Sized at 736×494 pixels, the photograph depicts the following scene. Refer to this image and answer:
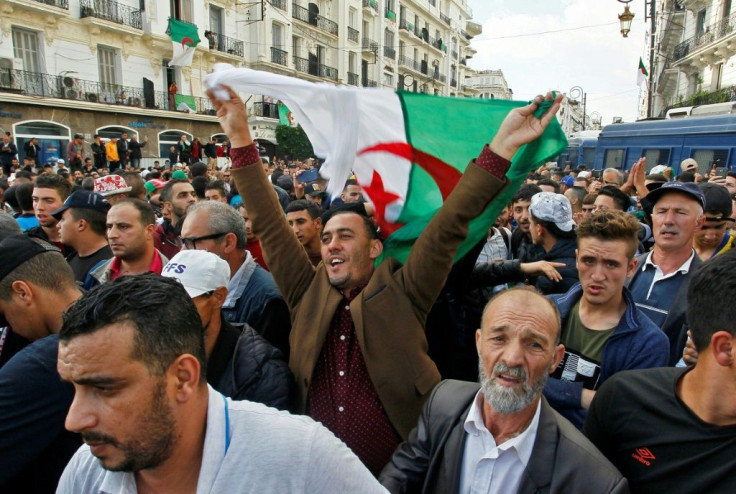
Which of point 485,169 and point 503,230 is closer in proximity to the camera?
point 485,169

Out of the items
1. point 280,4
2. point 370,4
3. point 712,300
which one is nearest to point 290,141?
point 280,4

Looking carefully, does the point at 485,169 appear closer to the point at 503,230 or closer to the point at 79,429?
the point at 79,429

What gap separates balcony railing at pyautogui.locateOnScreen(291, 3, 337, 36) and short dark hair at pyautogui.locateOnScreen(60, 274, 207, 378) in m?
35.5

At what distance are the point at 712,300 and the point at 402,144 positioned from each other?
5.32 ft

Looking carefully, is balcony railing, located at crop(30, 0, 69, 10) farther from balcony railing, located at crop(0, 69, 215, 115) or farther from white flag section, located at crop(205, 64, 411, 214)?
white flag section, located at crop(205, 64, 411, 214)

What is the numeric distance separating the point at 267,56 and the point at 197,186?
85.3ft

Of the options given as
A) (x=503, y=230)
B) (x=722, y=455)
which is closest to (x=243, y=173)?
(x=722, y=455)

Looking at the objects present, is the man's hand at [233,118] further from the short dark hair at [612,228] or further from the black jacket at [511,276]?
the short dark hair at [612,228]

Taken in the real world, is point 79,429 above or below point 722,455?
above

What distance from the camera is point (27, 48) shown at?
18969mm

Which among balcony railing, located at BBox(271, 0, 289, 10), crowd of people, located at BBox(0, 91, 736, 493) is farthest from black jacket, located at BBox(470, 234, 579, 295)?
balcony railing, located at BBox(271, 0, 289, 10)

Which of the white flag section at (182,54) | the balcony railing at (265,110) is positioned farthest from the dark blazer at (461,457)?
the balcony railing at (265,110)

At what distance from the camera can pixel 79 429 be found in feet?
3.86

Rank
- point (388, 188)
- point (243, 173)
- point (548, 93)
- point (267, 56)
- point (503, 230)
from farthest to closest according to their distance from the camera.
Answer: point (267, 56) → point (503, 230) → point (388, 188) → point (243, 173) → point (548, 93)
